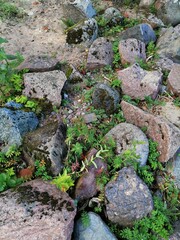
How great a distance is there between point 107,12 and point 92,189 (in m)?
4.92

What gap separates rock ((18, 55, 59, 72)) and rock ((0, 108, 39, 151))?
122cm

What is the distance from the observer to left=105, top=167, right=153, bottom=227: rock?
3816 millimetres

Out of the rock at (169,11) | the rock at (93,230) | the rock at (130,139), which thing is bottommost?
the rock at (93,230)

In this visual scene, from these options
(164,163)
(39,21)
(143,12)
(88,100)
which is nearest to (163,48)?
(143,12)

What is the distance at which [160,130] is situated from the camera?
4.45 m

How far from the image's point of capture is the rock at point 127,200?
A: 3.82 meters

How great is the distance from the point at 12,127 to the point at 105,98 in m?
1.71

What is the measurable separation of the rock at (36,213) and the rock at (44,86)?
1.81m

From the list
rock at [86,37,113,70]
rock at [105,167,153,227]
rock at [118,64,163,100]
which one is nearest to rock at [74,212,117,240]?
rock at [105,167,153,227]

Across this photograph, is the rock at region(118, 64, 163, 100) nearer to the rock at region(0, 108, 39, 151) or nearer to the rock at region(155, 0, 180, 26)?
the rock at region(0, 108, 39, 151)

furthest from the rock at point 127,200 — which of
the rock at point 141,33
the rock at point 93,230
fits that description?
the rock at point 141,33

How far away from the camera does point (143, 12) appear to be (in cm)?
740

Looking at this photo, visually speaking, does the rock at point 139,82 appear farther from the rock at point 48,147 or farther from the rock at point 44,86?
the rock at point 48,147

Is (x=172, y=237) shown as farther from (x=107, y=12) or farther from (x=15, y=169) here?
(x=107, y=12)
